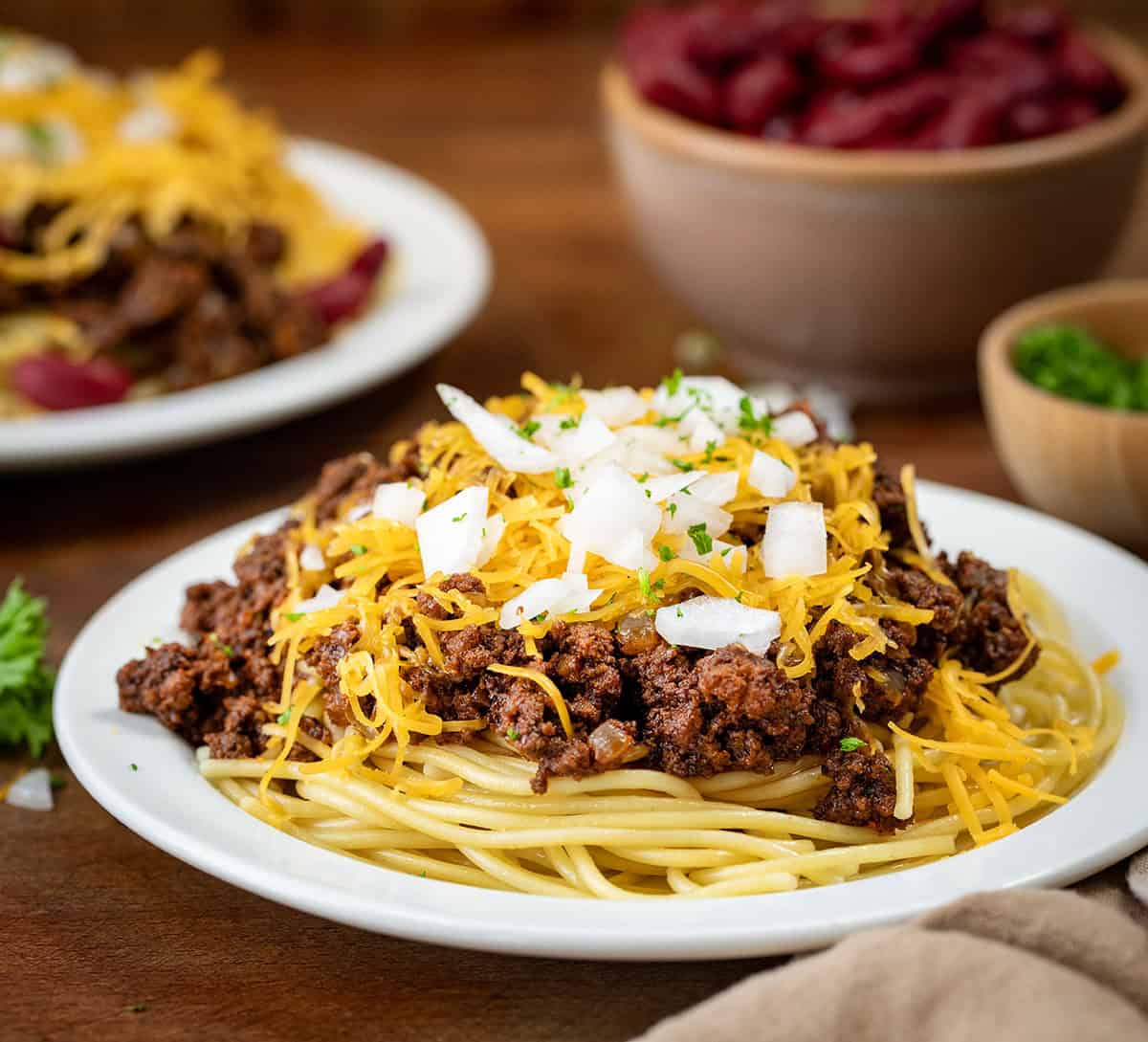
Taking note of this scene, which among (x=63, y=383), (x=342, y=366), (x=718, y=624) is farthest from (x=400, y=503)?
(x=63, y=383)

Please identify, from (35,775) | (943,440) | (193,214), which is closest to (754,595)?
(35,775)

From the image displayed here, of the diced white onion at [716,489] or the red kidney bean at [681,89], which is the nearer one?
the diced white onion at [716,489]

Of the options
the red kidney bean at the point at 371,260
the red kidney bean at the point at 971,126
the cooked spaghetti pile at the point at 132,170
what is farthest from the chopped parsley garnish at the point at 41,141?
the red kidney bean at the point at 971,126

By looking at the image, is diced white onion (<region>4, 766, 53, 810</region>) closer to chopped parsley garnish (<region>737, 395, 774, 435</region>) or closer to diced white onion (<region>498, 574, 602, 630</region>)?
diced white onion (<region>498, 574, 602, 630</region>)

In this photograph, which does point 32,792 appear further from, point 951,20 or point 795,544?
point 951,20

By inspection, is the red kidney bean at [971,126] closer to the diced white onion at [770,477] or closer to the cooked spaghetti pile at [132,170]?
the cooked spaghetti pile at [132,170]
